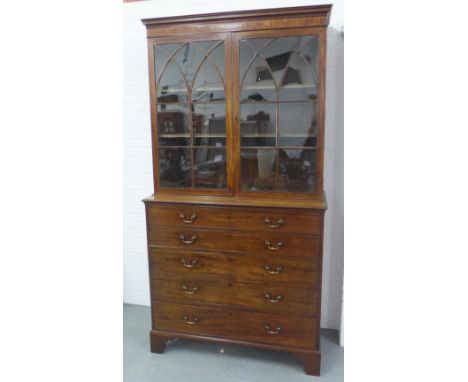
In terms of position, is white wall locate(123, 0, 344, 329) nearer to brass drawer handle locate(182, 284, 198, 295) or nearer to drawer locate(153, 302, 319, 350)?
drawer locate(153, 302, 319, 350)

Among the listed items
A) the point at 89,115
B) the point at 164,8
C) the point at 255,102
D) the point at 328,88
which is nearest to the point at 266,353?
the point at 255,102

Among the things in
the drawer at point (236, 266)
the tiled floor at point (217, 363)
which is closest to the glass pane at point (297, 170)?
the drawer at point (236, 266)

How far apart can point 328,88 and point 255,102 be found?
0.58 m

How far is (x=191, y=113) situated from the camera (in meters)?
2.00

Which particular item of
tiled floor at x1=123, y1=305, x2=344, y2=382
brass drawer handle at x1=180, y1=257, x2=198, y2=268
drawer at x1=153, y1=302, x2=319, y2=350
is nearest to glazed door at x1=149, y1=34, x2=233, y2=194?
brass drawer handle at x1=180, y1=257, x2=198, y2=268

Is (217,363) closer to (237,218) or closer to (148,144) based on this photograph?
(237,218)

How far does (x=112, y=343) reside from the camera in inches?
26.3

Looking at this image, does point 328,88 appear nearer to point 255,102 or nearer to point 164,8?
point 255,102

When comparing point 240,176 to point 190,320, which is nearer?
point 240,176

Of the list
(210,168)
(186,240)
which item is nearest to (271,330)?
(186,240)

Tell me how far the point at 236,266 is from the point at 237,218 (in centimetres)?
30

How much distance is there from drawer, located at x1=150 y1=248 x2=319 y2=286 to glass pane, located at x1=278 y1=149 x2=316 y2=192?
1.35 feet

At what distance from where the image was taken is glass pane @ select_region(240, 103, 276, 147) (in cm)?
188

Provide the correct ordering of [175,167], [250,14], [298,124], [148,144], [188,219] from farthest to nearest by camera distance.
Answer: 1. [148,144]
2. [175,167]
3. [188,219]
4. [298,124]
5. [250,14]
